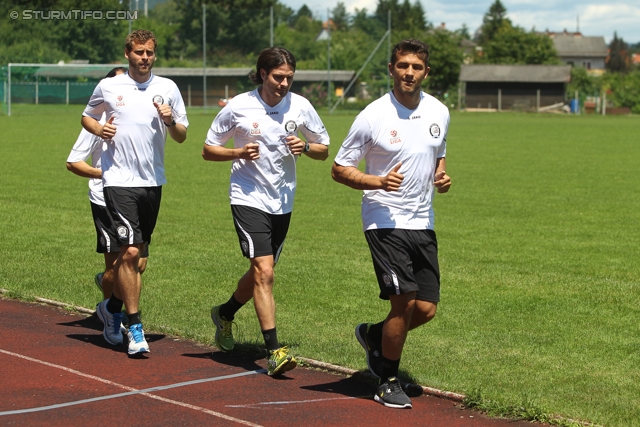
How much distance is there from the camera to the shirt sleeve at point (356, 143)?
6.00 meters

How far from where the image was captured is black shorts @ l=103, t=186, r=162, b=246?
23.6ft

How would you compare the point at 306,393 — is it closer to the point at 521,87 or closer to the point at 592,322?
the point at 592,322

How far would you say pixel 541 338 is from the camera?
308 inches

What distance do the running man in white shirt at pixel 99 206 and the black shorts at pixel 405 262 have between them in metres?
2.30

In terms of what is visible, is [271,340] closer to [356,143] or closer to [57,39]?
[356,143]

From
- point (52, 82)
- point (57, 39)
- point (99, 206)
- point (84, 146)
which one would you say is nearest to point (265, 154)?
point (99, 206)

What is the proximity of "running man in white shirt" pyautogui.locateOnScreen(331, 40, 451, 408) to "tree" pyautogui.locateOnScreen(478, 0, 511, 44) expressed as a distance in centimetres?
15018

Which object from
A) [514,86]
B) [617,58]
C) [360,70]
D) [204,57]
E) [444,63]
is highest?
[617,58]

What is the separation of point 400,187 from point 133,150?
7.37 ft

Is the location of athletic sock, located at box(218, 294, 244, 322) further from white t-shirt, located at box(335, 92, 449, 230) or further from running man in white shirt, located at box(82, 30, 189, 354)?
white t-shirt, located at box(335, 92, 449, 230)

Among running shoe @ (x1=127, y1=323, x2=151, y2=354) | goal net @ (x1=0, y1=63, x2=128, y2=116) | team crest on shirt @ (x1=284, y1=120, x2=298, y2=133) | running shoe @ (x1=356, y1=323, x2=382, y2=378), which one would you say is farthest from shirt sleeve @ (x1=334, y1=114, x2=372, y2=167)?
goal net @ (x1=0, y1=63, x2=128, y2=116)

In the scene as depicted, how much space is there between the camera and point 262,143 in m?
6.84

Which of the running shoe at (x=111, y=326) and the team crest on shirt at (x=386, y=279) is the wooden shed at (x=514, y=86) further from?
the team crest on shirt at (x=386, y=279)

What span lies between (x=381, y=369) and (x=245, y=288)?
132 centimetres
